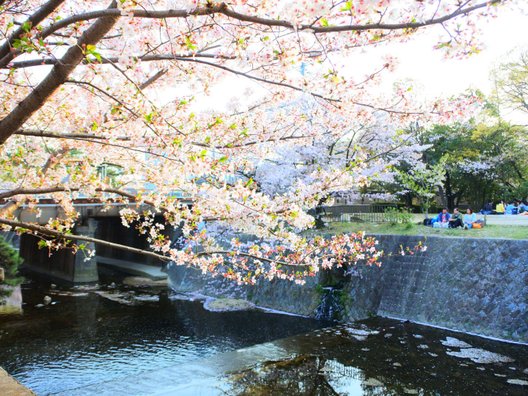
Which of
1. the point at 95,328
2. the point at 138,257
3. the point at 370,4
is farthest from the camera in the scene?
the point at 138,257

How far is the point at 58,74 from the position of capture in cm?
358

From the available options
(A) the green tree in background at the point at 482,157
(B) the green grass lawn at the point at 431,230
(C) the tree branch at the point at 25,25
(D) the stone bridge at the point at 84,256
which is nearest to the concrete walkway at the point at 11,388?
(C) the tree branch at the point at 25,25

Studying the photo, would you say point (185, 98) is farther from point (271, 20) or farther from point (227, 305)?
point (227, 305)

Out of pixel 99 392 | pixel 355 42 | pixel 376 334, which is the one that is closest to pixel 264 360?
pixel 99 392

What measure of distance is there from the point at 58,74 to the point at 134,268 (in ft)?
87.6

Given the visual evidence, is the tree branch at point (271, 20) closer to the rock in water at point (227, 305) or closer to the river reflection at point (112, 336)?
the river reflection at point (112, 336)

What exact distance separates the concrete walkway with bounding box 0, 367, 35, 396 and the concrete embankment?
11.0m

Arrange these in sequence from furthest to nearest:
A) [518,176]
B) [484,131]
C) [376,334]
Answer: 1. [518,176]
2. [484,131]
3. [376,334]

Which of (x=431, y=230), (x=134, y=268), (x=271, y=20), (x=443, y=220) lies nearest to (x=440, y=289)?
(x=431, y=230)

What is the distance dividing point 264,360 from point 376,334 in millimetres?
3996

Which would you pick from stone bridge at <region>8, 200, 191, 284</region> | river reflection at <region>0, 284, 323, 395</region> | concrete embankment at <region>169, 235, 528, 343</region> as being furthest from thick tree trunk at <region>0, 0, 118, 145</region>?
stone bridge at <region>8, 200, 191, 284</region>

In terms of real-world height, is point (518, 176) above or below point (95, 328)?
above

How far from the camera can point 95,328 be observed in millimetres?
15250

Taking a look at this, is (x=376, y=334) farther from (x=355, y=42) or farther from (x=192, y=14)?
(x=192, y=14)
